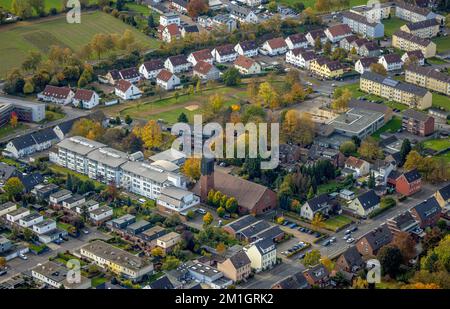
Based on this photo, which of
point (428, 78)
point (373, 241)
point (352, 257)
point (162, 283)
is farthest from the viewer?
point (428, 78)

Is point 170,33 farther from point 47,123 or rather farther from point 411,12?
point 411,12

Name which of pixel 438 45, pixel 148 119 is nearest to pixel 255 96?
pixel 148 119

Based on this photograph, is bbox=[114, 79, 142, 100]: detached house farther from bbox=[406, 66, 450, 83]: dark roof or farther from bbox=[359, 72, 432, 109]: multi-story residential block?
bbox=[406, 66, 450, 83]: dark roof

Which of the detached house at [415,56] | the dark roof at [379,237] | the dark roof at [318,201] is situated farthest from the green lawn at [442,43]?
the dark roof at [379,237]

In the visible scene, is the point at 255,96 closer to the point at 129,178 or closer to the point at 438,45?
the point at 129,178

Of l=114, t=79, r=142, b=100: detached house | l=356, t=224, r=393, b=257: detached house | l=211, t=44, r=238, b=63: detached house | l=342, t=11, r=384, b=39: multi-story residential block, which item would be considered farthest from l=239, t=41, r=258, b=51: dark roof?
l=356, t=224, r=393, b=257: detached house

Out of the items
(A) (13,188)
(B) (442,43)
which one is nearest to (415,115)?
(B) (442,43)
